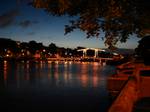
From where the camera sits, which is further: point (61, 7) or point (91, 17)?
point (91, 17)

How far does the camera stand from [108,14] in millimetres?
8516

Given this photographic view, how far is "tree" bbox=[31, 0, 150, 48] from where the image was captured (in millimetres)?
8312

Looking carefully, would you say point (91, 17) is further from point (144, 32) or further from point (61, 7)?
point (144, 32)

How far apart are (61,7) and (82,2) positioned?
852 millimetres

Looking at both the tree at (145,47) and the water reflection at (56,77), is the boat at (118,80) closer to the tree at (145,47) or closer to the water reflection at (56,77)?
the tree at (145,47)

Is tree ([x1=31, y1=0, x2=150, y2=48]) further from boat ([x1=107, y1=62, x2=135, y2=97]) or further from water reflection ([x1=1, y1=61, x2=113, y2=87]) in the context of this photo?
water reflection ([x1=1, y1=61, x2=113, y2=87])

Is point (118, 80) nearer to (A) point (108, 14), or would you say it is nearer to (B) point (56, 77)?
(A) point (108, 14)

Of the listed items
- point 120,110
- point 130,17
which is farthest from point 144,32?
point 120,110

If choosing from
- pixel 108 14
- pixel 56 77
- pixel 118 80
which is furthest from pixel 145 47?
pixel 56 77

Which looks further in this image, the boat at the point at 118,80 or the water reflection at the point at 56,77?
the water reflection at the point at 56,77

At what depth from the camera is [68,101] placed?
3581 centimetres

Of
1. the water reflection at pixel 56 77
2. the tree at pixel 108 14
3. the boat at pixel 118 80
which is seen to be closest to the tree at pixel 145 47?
the boat at pixel 118 80

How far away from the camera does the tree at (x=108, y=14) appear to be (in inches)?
327

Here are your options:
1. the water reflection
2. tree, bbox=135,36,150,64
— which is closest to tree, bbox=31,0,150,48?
tree, bbox=135,36,150,64
